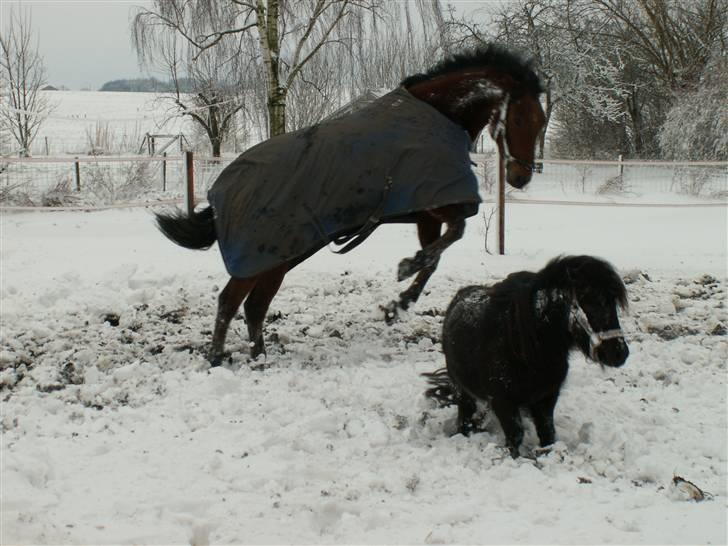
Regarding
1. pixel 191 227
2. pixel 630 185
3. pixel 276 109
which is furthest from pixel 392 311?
pixel 630 185

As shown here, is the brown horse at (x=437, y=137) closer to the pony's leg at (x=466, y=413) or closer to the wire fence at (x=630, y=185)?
the pony's leg at (x=466, y=413)

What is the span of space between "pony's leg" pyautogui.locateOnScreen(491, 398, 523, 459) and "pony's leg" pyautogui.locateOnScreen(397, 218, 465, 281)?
1.16 metres

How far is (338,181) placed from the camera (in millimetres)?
4621

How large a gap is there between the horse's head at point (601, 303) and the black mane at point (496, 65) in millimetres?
1841

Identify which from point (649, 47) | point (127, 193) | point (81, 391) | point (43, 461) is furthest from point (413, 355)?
point (649, 47)

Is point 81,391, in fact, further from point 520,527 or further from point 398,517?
point 520,527

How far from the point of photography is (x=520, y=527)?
2.78m

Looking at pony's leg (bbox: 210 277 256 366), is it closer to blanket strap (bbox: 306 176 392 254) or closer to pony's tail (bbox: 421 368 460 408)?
blanket strap (bbox: 306 176 392 254)

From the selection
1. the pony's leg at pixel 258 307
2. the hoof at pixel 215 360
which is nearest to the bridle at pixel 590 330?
the pony's leg at pixel 258 307

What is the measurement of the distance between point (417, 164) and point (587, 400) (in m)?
1.79

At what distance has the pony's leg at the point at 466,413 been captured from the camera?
3.87m

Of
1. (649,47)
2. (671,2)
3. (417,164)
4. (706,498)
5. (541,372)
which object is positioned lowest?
(706,498)

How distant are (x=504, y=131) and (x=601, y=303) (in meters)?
1.92

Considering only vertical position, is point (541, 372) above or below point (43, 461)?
above
